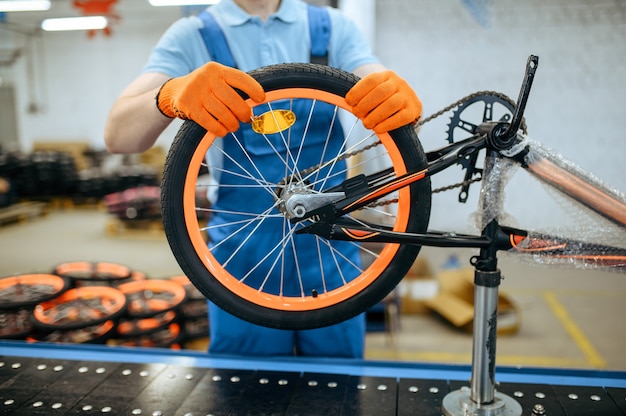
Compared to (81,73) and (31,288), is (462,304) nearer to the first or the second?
(31,288)

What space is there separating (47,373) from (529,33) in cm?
447

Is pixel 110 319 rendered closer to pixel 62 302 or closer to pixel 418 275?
pixel 62 302

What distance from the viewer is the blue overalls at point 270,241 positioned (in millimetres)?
1426

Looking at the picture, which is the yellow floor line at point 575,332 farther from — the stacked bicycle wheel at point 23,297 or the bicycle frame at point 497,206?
the stacked bicycle wheel at point 23,297

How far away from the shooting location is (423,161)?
1.08m

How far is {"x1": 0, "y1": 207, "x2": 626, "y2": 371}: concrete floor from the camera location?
11.1 ft

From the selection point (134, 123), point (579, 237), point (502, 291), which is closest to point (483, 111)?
point (579, 237)

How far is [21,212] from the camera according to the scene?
6871mm

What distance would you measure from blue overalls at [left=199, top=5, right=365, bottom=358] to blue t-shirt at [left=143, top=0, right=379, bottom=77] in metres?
0.03

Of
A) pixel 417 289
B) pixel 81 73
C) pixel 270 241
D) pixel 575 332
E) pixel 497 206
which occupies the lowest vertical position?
pixel 575 332

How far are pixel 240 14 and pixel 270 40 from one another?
0.34 feet

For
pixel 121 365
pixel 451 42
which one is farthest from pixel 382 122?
pixel 451 42

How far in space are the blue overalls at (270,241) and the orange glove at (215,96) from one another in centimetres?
32

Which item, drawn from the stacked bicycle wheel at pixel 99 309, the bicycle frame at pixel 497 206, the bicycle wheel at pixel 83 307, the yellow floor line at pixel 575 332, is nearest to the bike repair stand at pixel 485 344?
the bicycle frame at pixel 497 206
